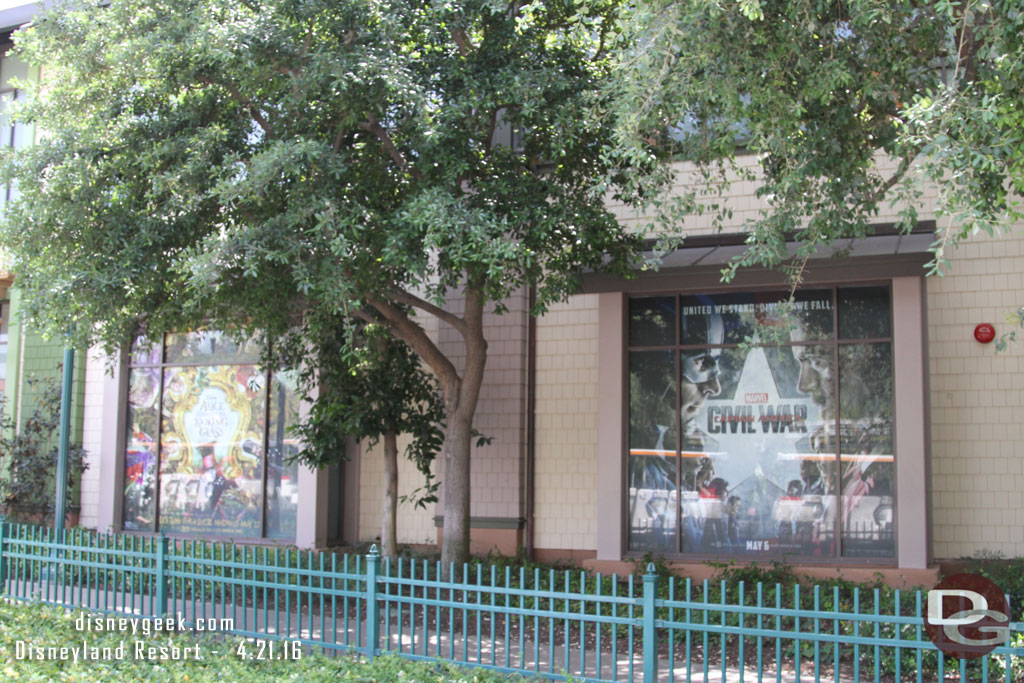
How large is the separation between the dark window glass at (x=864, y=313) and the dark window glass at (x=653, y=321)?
213cm

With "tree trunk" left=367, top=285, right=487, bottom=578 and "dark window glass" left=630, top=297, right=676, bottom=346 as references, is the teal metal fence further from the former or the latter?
"dark window glass" left=630, top=297, right=676, bottom=346

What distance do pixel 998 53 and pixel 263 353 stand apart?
379 inches

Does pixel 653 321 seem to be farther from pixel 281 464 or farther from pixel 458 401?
pixel 281 464

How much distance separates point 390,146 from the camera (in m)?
10.2

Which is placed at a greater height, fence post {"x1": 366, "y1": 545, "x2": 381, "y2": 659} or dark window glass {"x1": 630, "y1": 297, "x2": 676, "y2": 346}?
dark window glass {"x1": 630, "y1": 297, "x2": 676, "y2": 346}

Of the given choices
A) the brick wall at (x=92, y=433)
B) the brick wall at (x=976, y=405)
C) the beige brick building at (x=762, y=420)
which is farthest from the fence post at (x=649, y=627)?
the brick wall at (x=92, y=433)

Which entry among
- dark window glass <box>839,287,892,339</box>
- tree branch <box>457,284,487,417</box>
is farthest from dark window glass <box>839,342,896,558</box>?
tree branch <box>457,284,487,417</box>

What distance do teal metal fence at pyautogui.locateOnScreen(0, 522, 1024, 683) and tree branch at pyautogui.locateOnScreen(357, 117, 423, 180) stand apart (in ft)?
13.5

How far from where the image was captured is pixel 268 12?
917cm

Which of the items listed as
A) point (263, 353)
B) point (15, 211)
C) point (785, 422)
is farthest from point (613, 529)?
point (15, 211)

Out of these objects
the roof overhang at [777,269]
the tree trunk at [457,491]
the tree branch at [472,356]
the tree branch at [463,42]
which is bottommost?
the tree trunk at [457,491]

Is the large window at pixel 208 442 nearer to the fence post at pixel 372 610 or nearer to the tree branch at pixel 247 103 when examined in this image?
the tree branch at pixel 247 103

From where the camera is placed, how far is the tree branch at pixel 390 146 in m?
10.1

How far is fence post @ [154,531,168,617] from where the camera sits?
9.03 m
